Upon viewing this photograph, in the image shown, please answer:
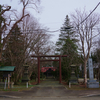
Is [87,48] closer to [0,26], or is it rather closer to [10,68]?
[10,68]

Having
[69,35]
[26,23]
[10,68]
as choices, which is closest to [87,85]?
[10,68]

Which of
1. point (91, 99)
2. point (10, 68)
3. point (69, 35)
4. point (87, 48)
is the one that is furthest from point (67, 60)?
point (69, 35)

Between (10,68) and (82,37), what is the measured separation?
35.3 ft

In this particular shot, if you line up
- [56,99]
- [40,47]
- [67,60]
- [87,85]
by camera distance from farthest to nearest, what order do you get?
[67,60] < [40,47] < [87,85] < [56,99]

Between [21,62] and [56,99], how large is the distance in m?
12.3

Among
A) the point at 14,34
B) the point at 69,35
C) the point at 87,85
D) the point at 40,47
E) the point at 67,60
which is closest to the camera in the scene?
the point at 87,85

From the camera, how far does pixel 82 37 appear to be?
17.8m

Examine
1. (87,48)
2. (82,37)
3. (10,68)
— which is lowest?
(10,68)

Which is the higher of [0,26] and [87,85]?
[0,26]

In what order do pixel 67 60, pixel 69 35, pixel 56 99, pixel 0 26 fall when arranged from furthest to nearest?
pixel 69 35 < pixel 67 60 < pixel 0 26 < pixel 56 99

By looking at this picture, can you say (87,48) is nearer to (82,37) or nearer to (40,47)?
(82,37)

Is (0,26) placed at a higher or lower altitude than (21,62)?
higher

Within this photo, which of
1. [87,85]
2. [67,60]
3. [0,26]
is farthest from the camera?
[67,60]

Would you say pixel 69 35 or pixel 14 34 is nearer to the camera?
pixel 14 34
